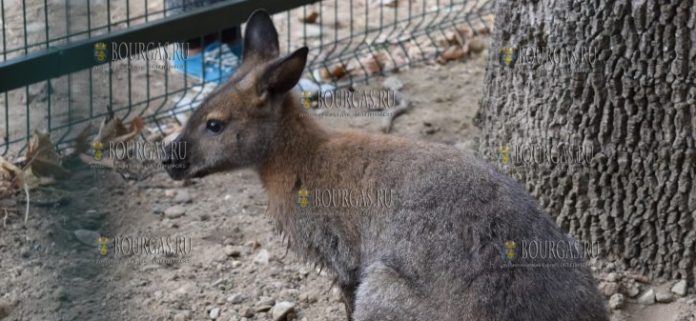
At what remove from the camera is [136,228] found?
6.76 meters

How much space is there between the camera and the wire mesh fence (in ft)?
22.4

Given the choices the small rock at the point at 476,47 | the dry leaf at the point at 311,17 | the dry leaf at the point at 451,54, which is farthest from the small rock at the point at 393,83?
the dry leaf at the point at 311,17

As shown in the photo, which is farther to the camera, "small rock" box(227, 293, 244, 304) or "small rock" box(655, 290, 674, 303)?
"small rock" box(227, 293, 244, 304)

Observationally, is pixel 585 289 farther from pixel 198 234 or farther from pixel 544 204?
pixel 198 234

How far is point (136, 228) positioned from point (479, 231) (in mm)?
2531

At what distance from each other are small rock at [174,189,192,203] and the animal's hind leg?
7.26 ft

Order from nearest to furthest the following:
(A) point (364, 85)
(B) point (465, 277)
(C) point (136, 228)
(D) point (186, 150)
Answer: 1. (B) point (465, 277)
2. (D) point (186, 150)
3. (C) point (136, 228)
4. (A) point (364, 85)

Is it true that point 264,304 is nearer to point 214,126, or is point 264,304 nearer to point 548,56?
point 214,126

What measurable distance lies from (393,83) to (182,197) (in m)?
2.20

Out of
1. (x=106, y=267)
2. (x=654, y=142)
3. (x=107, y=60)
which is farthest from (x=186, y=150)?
(x=654, y=142)

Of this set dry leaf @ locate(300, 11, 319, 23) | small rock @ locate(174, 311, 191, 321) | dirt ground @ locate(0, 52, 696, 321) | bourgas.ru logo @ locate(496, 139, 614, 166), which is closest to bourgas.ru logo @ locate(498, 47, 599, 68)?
bourgas.ru logo @ locate(496, 139, 614, 166)

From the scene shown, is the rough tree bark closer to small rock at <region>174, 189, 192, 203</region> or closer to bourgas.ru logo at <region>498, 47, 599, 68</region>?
bourgas.ru logo at <region>498, 47, 599, 68</region>

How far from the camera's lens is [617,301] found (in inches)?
235

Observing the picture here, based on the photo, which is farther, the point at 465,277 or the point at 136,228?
the point at 136,228
